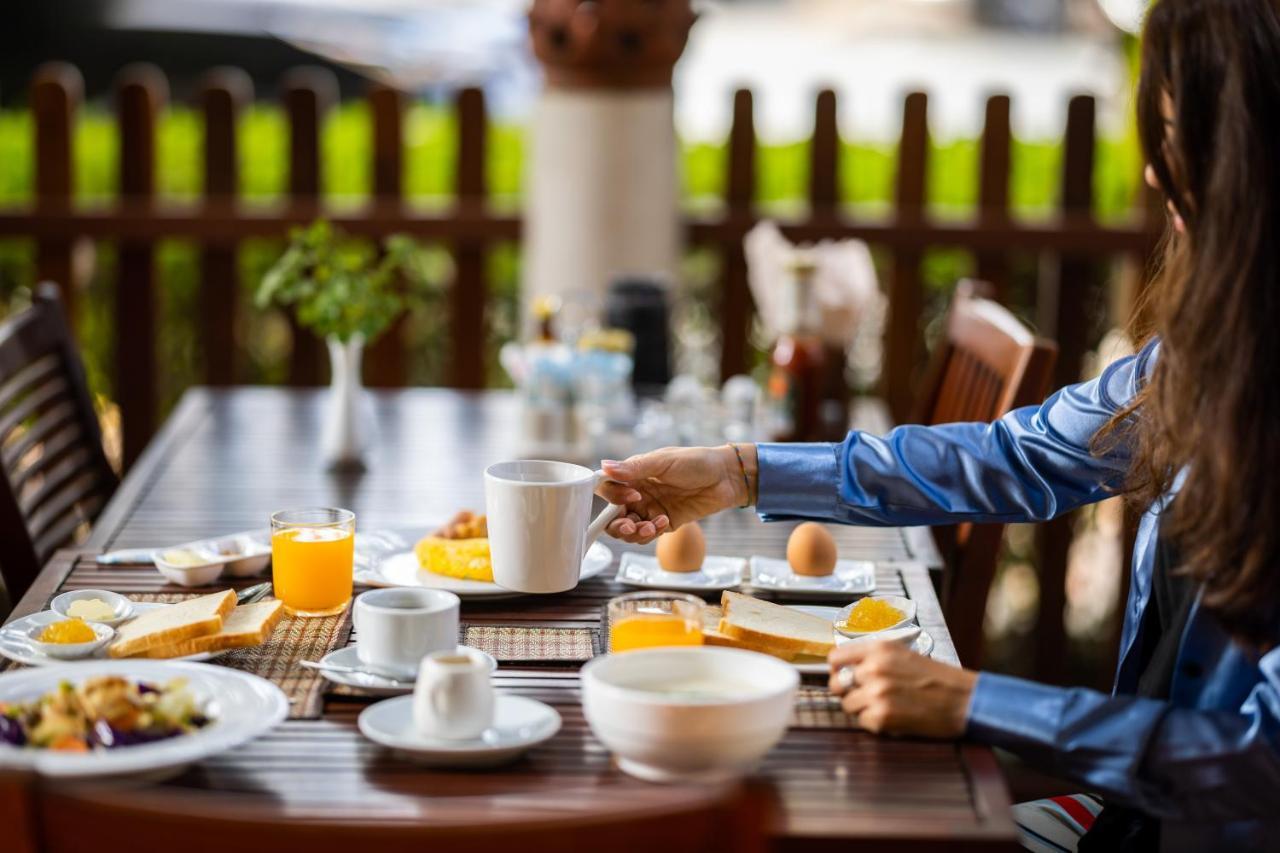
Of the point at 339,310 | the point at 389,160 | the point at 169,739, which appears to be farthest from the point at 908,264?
the point at 169,739

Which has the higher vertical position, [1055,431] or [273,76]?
[273,76]

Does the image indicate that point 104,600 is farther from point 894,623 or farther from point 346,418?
point 346,418

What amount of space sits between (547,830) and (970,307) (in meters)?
2.08

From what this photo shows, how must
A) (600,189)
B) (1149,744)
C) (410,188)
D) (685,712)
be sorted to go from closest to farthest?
(685,712) < (1149,744) < (600,189) < (410,188)

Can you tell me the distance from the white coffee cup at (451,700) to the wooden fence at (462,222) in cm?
270

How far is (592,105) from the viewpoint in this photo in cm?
367

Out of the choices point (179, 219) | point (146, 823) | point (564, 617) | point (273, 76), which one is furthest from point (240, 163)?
point (273, 76)

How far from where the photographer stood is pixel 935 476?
5.76 feet

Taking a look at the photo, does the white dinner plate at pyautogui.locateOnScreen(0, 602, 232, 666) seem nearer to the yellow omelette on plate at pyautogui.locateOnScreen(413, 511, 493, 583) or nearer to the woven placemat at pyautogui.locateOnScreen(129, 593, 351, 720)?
the woven placemat at pyautogui.locateOnScreen(129, 593, 351, 720)

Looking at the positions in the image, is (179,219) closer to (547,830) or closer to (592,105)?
(592,105)

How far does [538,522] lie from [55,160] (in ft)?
9.22

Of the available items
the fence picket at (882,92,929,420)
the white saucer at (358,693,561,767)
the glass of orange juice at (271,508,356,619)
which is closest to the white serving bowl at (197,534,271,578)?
the glass of orange juice at (271,508,356,619)

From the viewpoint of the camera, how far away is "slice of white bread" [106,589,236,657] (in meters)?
1.43

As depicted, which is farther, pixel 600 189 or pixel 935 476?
pixel 600 189
